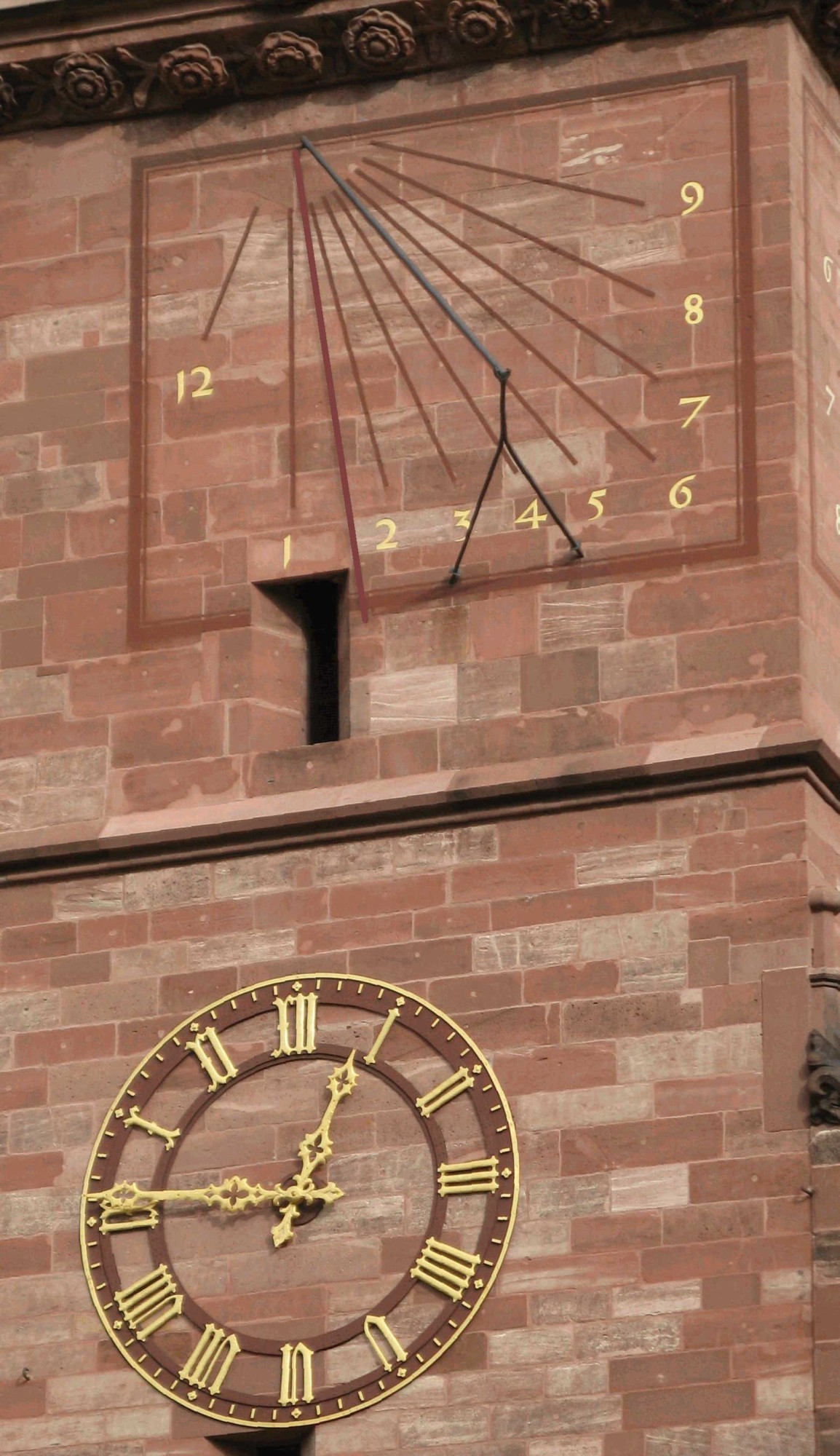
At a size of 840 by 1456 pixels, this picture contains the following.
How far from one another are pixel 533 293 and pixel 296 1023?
341cm

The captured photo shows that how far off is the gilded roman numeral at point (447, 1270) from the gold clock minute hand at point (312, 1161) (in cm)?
50

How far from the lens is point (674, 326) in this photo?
29.7 m

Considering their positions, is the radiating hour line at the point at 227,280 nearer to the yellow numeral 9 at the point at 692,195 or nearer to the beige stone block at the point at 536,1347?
the yellow numeral 9 at the point at 692,195

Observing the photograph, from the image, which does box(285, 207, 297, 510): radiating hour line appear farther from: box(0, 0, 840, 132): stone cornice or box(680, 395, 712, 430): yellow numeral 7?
box(680, 395, 712, 430): yellow numeral 7

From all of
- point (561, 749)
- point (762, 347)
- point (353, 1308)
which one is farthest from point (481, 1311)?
point (762, 347)

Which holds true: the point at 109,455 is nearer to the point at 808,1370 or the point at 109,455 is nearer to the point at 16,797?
the point at 16,797

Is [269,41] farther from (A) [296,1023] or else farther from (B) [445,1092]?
(B) [445,1092]

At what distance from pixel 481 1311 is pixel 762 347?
432cm

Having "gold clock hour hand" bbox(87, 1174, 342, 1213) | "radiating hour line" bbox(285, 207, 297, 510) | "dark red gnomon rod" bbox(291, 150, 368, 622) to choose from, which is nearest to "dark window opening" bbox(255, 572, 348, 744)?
"dark red gnomon rod" bbox(291, 150, 368, 622)

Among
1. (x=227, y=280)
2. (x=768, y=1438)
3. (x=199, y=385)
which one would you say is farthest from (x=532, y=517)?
(x=768, y=1438)

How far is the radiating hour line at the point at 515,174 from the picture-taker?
30.1 m

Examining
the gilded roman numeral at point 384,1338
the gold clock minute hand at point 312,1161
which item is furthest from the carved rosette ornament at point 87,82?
the gilded roman numeral at point 384,1338

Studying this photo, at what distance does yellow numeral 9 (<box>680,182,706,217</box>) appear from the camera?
29.9 meters

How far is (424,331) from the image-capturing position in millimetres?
30062
